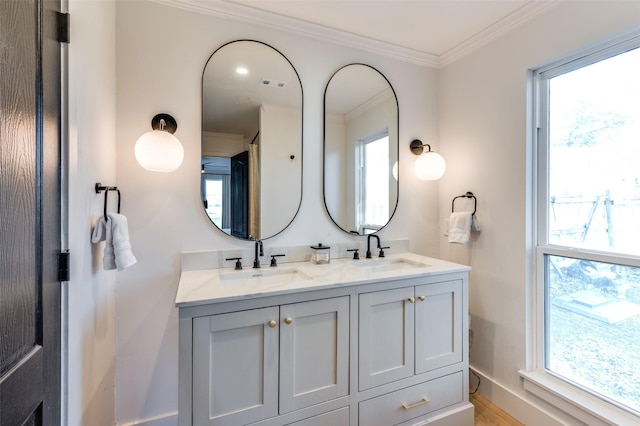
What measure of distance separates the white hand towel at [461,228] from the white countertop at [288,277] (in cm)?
26

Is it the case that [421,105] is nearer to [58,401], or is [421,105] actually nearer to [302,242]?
[302,242]

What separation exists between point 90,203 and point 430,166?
6.67ft

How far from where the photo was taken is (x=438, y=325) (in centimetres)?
166

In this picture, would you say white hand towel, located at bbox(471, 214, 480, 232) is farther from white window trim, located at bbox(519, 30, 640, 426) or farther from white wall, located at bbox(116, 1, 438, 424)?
white wall, located at bbox(116, 1, 438, 424)

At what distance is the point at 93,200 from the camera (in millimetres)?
1284

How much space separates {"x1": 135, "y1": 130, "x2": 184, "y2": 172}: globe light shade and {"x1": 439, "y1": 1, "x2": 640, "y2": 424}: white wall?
1.97 m

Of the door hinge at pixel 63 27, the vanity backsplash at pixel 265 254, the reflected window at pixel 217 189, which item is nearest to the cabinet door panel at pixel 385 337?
the vanity backsplash at pixel 265 254

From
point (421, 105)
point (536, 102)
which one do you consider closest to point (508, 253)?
point (536, 102)

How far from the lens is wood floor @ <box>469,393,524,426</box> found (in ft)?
5.83

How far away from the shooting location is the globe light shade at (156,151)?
1.48 meters

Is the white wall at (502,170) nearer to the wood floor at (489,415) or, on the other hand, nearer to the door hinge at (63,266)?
the wood floor at (489,415)

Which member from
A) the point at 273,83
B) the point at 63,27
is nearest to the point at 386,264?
the point at 273,83

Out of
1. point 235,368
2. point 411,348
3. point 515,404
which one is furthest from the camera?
point 515,404

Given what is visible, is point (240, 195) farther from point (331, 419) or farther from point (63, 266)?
point (331, 419)
